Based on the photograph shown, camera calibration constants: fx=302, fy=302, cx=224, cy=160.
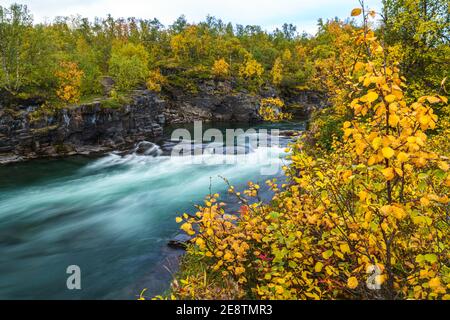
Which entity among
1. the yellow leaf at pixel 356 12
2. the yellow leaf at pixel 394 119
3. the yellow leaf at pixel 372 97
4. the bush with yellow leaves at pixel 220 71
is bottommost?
the yellow leaf at pixel 394 119

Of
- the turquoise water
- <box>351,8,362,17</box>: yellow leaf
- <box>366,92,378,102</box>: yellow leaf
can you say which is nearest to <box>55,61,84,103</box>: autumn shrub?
the turquoise water

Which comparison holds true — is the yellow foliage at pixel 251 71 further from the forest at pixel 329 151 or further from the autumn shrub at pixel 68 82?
the autumn shrub at pixel 68 82

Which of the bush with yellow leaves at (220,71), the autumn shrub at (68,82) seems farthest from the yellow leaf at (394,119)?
the bush with yellow leaves at (220,71)

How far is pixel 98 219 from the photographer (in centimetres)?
1523

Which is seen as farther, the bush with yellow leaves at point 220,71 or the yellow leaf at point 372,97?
the bush with yellow leaves at point 220,71

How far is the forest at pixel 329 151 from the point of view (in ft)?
9.43

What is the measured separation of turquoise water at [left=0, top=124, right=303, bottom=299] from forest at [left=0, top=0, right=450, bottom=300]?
1620mm

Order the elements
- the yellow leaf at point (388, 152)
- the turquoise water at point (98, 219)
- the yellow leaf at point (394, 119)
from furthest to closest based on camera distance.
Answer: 1. the turquoise water at point (98, 219)
2. the yellow leaf at point (394, 119)
3. the yellow leaf at point (388, 152)

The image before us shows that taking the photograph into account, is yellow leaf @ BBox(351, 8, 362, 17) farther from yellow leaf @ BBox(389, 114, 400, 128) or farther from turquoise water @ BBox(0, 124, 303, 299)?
turquoise water @ BBox(0, 124, 303, 299)

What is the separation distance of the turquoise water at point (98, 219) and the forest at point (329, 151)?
1.62 m

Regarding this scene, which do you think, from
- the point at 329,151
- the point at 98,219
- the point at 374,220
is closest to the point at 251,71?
the point at 329,151

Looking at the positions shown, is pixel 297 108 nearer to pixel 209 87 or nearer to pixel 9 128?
pixel 209 87

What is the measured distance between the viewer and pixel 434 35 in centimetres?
1387

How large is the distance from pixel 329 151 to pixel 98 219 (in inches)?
480
